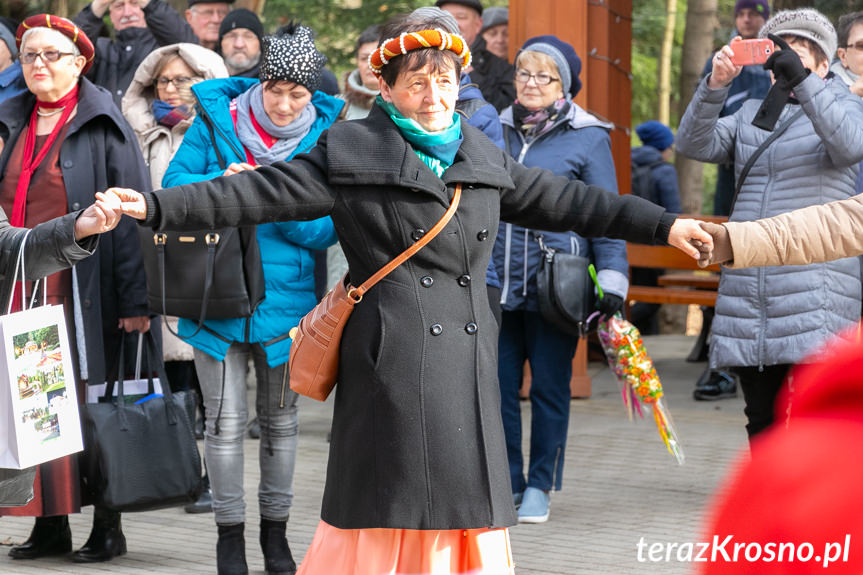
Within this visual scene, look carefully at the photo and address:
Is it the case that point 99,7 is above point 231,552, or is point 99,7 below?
above

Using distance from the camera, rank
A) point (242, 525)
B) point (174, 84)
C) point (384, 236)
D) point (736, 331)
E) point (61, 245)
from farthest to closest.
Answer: point (174, 84), point (736, 331), point (242, 525), point (61, 245), point (384, 236)

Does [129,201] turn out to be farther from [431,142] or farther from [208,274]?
[208,274]

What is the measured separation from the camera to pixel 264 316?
5219 mm

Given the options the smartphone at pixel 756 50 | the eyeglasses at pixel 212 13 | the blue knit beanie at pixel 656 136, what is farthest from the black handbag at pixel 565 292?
the blue knit beanie at pixel 656 136

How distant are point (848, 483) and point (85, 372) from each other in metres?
4.52

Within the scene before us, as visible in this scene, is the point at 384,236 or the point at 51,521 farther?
the point at 51,521

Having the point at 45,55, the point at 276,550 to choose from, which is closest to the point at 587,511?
the point at 276,550

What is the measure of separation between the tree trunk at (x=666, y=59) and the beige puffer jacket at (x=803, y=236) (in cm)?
1577

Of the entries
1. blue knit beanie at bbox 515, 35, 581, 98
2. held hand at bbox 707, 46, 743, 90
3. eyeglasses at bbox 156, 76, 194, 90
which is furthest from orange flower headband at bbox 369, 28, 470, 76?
eyeglasses at bbox 156, 76, 194, 90

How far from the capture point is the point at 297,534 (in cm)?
603

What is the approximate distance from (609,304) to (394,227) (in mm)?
2707

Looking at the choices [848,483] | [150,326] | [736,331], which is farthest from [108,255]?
[848,483]

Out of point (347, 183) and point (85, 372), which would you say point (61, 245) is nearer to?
point (347, 183)

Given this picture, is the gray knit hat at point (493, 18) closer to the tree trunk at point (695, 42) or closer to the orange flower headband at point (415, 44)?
the tree trunk at point (695, 42)
